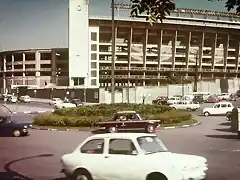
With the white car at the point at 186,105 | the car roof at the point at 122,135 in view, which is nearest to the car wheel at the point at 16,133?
the car roof at the point at 122,135

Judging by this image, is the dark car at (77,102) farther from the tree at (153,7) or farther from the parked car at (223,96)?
the parked car at (223,96)

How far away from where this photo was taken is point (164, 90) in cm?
541

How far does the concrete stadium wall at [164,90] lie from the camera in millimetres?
4758

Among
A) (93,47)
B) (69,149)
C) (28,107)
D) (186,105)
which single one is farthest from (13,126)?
(186,105)

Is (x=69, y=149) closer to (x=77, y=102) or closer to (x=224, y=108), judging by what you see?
(x=77, y=102)

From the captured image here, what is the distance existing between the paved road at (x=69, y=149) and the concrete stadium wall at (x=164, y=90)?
0.68 metres

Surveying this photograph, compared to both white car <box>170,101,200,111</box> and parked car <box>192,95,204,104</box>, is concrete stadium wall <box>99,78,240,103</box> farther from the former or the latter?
white car <box>170,101,200,111</box>

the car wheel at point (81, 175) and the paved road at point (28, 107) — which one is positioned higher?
the paved road at point (28, 107)

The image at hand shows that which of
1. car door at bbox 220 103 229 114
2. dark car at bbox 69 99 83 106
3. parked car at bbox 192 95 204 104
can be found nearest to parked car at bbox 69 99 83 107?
dark car at bbox 69 99 83 106

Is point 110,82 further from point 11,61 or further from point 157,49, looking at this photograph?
point 157,49

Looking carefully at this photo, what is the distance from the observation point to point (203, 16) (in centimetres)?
477

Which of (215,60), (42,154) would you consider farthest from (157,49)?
(42,154)

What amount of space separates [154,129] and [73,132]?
34.5 inches

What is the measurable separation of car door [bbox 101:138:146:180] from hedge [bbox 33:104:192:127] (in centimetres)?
60
